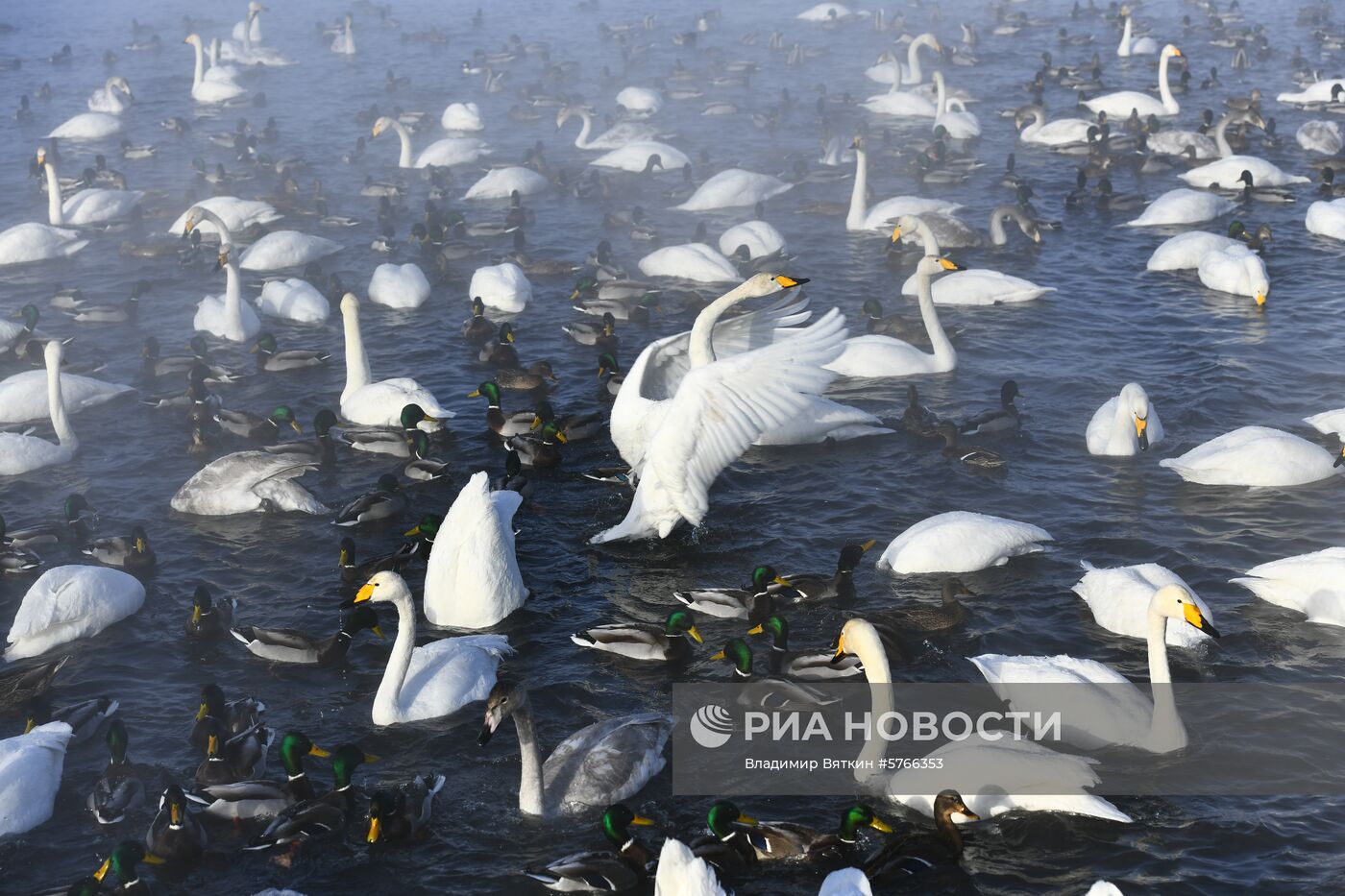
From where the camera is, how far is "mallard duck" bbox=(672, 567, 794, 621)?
52.6ft

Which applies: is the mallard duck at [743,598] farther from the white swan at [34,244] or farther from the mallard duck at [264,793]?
the white swan at [34,244]

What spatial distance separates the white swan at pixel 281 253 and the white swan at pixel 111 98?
17465mm

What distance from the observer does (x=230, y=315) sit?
83.9ft

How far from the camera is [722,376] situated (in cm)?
1605

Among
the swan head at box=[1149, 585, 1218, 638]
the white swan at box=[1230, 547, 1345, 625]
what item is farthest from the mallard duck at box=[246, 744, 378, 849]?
the white swan at box=[1230, 547, 1345, 625]

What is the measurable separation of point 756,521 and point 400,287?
35.7ft

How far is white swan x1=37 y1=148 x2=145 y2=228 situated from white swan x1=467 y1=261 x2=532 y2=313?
10988mm

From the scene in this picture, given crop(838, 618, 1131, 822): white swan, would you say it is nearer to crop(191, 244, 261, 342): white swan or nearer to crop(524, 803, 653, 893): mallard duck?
crop(524, 803, 653, 893): mallard duck

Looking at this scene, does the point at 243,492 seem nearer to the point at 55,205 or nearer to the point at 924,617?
the point at 924,617

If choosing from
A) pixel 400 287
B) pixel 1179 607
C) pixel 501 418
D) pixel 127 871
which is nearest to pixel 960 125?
pixel 400 287

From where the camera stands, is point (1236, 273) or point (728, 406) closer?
point (728, 406)

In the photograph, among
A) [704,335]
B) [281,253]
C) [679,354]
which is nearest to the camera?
[704,335]

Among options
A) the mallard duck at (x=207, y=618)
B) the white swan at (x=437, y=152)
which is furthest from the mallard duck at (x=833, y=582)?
the white swan at (x=437, y=152)

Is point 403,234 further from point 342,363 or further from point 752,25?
point 752,25
